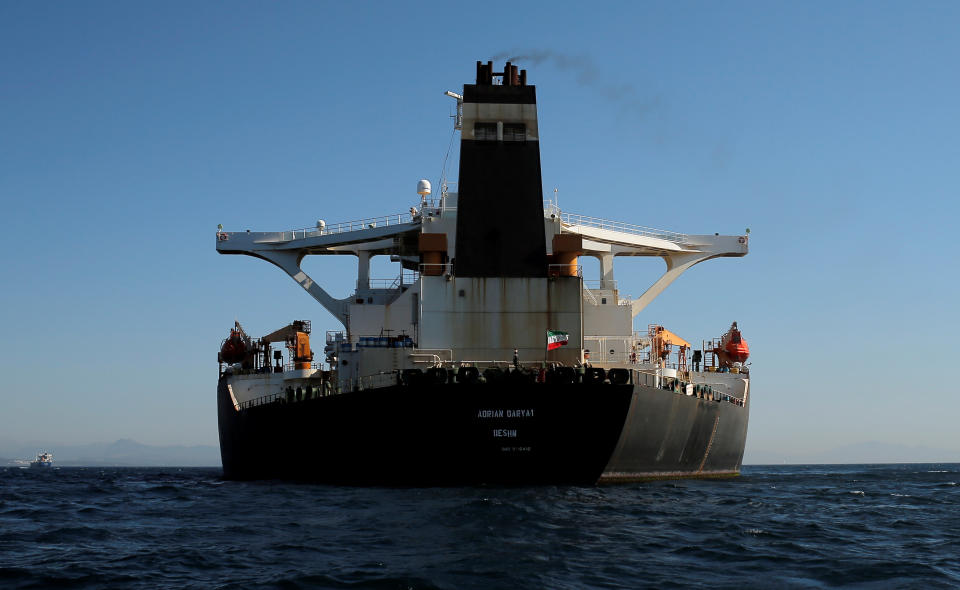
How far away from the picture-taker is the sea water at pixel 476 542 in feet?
42.8

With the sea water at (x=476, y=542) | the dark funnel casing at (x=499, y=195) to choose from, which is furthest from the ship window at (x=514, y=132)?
the sea water at (x=476, y=542)

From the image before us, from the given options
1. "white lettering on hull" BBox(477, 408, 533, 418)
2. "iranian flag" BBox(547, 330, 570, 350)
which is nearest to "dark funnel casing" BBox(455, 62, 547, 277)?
"iranian flag" BBox(547, 330, 570, 350)

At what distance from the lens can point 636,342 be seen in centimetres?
3794

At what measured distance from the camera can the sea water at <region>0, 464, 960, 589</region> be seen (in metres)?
13.1

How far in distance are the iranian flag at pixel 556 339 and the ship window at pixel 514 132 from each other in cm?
728

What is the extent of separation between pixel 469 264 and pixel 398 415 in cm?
687

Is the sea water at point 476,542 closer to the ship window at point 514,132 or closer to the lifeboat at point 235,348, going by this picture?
the ship window at point 514,132

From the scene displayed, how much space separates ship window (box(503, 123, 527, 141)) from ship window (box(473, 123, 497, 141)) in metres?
0.38

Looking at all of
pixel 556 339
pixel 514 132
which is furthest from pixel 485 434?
pixel 514 132

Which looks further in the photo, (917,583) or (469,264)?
(469,264)

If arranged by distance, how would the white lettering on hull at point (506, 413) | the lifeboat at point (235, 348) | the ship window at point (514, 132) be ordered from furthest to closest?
the lifeboat at point (235, 348) → the ship window at point (514, 132) → the white lettering on hull at point (506, 413)

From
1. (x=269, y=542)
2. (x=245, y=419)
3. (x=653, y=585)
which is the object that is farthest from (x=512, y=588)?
(x=245, y=419)

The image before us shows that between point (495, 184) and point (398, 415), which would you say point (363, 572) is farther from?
point (495, 184)

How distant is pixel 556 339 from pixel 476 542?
1397 centimetres
